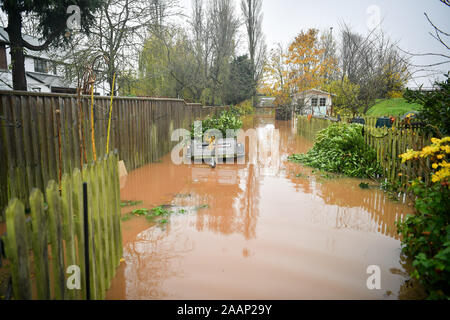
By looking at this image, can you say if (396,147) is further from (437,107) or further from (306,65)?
(306,65)

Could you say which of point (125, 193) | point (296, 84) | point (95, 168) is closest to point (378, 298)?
point (95, 168)

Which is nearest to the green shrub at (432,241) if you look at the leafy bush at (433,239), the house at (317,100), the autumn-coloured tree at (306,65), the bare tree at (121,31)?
the leafy bush at (433,239)

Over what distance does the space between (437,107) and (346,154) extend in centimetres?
352

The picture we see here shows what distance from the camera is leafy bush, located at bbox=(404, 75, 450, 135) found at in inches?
201

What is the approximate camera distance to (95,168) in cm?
286

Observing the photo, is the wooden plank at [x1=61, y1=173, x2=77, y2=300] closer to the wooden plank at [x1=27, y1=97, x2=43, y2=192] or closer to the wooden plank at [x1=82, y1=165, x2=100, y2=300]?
the wooden plank at [x1=82, y1=165, x2=100, y2=300]

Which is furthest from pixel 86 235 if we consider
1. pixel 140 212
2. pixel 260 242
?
pixel 140 212

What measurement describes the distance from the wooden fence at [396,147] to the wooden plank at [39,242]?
6041 millimetres

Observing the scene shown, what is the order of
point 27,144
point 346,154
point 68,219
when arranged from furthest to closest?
point 346,154 → point 27,144 → point 68,219

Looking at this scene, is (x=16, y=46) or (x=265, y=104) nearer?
(x=16, y=46)

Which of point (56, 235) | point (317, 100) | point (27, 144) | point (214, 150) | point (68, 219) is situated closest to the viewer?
point (56, 235)

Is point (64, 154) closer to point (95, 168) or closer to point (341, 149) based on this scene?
point (95, 168)

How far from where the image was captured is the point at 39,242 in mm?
2143
